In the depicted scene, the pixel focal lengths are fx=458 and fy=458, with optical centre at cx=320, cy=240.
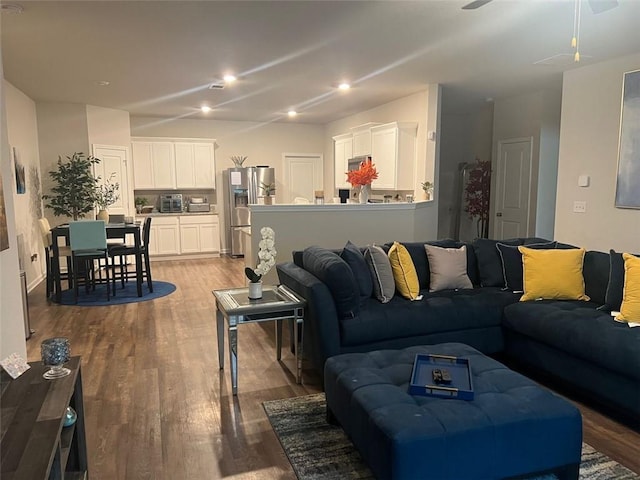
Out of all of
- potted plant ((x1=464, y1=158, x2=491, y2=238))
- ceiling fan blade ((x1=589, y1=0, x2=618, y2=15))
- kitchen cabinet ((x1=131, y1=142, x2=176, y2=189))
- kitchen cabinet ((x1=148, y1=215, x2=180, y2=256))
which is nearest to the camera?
ceiling fan blade ((x1=589, y1=0, x2=618, y2=15))

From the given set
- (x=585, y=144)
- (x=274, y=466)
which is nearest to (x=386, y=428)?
(x=274, y=466)

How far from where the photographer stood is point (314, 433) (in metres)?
2.55

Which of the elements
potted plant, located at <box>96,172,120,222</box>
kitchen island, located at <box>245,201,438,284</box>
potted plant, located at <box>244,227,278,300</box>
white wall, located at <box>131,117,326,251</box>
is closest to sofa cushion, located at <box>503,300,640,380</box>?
potted plant, located at <box>244,227,278,300</box>

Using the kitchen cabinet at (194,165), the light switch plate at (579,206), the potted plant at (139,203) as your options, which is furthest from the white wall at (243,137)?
the light switch plate at (579,206)

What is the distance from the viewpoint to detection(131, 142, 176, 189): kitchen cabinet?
8.23 meters

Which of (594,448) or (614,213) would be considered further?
(614,213)

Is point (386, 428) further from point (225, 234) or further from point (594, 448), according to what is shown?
point (225, 234)

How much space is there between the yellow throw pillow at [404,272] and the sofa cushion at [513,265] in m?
0.80

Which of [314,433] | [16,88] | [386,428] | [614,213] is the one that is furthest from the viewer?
[16,88]

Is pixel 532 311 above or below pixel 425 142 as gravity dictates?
below

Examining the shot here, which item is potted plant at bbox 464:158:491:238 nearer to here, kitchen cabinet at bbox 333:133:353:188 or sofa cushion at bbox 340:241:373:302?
kitchen cabinet at bbox 333:133:353:188

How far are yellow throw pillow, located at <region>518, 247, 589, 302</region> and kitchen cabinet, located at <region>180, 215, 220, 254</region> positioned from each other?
628 centimetres

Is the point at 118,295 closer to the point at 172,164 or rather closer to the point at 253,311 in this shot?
the point at 172,164

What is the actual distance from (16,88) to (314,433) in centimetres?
586
